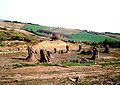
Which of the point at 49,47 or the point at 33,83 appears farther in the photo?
the point at 49,47

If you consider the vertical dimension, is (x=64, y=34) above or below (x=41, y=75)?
below

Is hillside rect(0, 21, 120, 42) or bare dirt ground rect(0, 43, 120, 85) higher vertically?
bare dirt ground rect(0, 43, 120, 85)

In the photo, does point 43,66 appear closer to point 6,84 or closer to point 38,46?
point 6,84

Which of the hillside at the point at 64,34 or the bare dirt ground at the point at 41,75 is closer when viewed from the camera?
the bare dirt ground at the point at 41,75

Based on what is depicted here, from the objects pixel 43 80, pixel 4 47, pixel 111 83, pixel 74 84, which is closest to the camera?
pixel 111 83

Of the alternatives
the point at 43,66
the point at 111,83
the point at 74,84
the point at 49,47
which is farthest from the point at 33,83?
the point at 49,47

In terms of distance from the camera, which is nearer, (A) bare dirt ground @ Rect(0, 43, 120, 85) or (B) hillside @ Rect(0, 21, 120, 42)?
(A) bare dirt ground @ Rect(0, 43, 120, 85)

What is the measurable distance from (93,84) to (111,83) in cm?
161

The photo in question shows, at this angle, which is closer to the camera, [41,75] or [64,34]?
[41,75]

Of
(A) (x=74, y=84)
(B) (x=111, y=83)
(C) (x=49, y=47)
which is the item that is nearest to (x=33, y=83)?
(A) (x=74, y=84)

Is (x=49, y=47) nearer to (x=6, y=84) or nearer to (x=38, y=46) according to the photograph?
(x=38, y=46)

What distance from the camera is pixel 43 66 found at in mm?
37125

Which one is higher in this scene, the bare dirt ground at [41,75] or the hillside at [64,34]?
the bare dirt ground at [41,75]

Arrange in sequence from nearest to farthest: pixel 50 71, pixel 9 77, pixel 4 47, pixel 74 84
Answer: pixel 74 84
pixel 9 77
pixel 50 71
pixel 4 47
